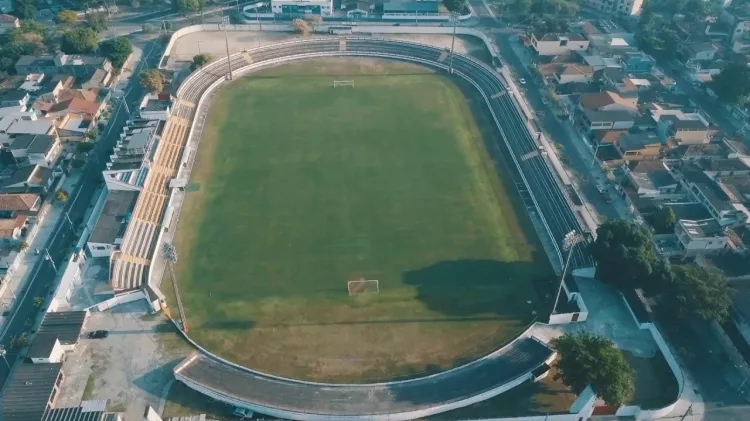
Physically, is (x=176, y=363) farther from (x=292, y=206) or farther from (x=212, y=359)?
(x=292, y=206)

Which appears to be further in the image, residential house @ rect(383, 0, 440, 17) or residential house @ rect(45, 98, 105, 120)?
residential house @ rect(383, 0, 440, 17)

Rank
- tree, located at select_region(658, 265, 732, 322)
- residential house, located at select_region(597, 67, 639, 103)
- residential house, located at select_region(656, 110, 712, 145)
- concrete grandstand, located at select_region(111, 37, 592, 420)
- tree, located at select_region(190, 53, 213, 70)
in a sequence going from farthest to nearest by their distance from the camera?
tree, located at select_region(190, 53, 213, 70) < residential house, located at select_region(597, 67, 639, 103) < residential house, located at select_region(656, 110, 712, 145) < tree, located at select_region(658, 265, 732, 322) < concrete grandstand, located at select_region(111, 37, 592, 420)

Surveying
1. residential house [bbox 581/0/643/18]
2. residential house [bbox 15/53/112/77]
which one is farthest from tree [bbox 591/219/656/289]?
residential house [bbox 15/53/112/77]

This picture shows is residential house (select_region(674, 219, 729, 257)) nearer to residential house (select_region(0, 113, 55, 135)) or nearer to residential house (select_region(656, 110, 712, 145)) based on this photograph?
residential house (select_region(656, 110, 712, 145))

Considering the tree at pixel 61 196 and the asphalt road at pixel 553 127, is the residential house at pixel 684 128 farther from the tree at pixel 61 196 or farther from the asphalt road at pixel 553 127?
the tree at pixel 61 196

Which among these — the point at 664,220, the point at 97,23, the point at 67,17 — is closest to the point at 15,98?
the point at 97,23

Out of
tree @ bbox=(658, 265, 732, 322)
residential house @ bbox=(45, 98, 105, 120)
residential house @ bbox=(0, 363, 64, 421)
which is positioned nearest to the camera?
residential house @ bbox=(0, 363, 64, 421)
